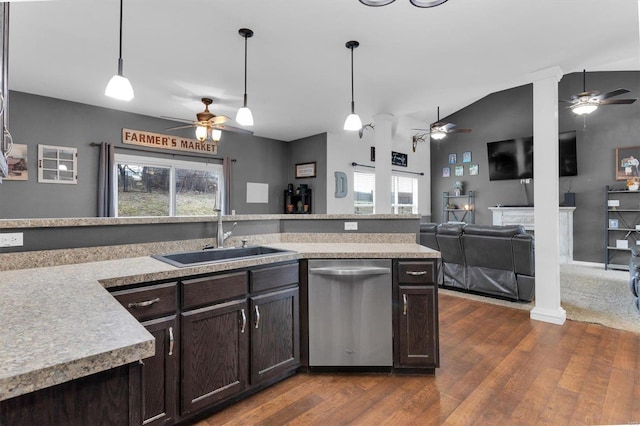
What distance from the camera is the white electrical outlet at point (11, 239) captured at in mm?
1689

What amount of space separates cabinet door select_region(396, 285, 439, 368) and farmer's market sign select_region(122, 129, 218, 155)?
15.1 ft

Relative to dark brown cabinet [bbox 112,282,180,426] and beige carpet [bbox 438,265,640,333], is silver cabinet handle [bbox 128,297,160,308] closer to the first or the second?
dark brown cabinet [bbox 112,282,180,426]

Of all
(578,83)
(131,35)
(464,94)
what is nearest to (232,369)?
(131,35)

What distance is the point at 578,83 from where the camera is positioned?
Result: 647 cm

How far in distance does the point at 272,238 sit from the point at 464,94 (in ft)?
11.2

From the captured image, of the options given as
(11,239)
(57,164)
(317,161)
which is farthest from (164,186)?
(11,239)

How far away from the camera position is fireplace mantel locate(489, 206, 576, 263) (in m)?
6.49

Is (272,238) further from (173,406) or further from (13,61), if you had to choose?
(13,61)

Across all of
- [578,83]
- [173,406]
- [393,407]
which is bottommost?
[393,407]

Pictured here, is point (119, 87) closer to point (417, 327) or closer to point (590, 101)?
point (417, 327)

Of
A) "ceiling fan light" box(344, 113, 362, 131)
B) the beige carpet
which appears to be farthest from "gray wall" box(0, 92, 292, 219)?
the beige carpet

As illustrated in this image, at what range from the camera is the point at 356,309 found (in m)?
2.30

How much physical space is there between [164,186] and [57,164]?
55.8 inches

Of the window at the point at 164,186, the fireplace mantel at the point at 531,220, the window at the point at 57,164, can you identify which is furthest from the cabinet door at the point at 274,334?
the fireplace mantel at the point at 531,220
